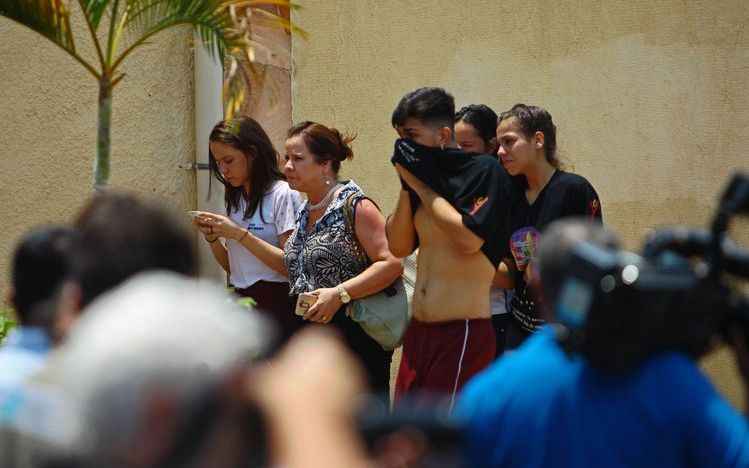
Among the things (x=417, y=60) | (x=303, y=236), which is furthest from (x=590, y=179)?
(x=303, y=236)

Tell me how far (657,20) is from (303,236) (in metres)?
2.51

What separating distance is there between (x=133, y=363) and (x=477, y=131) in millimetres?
4913

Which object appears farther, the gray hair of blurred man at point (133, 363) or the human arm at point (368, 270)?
the human arm at point (368, 270)

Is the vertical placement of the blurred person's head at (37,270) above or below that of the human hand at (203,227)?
above

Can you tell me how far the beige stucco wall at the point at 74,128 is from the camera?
7750 millimetres

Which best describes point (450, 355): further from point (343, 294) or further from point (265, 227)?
point (265, 227)

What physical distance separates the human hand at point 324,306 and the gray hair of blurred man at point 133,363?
4000 millimetres

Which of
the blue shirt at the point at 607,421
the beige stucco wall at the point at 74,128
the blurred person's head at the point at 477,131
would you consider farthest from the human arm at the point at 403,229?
the blue shirt at the point at 607,421

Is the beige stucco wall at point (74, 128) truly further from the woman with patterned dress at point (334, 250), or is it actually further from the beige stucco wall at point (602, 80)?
the woman with patterned dress at point (334, 250)

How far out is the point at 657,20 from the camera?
6.80 meters

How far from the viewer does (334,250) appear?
5.71 m

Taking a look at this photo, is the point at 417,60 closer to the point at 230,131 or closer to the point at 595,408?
the point at 230,131

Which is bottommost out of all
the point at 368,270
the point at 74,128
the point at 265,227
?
the point at 368,270

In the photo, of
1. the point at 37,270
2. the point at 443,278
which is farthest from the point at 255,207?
the point at 37,270
